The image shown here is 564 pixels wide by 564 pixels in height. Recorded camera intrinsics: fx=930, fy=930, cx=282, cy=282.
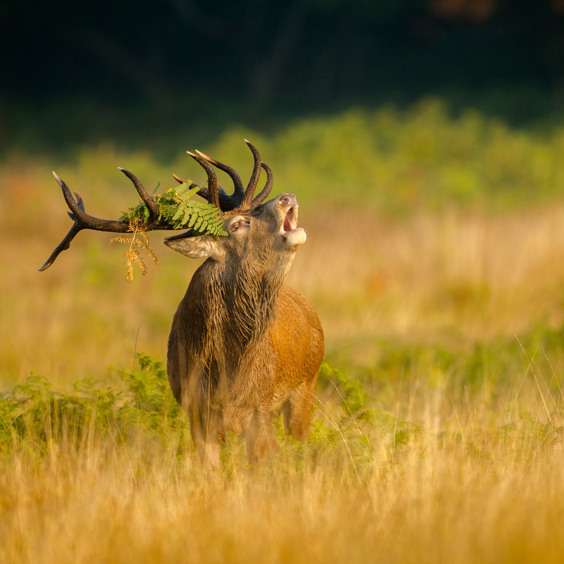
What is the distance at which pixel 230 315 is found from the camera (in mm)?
6352

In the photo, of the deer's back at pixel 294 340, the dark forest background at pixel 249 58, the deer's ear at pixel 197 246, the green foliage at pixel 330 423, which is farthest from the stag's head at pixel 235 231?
the dark forest background at pixel 249 58

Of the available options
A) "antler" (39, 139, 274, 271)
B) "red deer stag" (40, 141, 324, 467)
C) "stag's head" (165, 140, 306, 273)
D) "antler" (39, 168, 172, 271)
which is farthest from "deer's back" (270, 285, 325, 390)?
"antler" (39, 168, 172, 271)

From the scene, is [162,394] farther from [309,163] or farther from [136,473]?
[309,163]

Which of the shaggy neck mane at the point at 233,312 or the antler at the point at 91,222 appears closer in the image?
the antler at the point at 91,222

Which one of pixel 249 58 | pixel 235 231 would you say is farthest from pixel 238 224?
pixel 249 58

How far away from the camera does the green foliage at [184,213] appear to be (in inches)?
237

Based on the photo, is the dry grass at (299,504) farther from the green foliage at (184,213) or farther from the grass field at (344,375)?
the green foliage at (184,213)

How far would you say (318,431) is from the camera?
257 inches

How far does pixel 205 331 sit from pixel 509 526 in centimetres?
273

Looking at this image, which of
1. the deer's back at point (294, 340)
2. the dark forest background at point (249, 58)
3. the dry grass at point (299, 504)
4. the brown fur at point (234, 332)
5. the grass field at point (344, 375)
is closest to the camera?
the dry grass at point (299, 504)

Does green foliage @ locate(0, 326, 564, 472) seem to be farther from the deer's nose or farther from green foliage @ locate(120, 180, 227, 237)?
the deer's nose

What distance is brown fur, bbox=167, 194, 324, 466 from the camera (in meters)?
6.18

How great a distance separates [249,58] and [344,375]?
94.2 ft

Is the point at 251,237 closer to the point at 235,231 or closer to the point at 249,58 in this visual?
the point at 235,231
